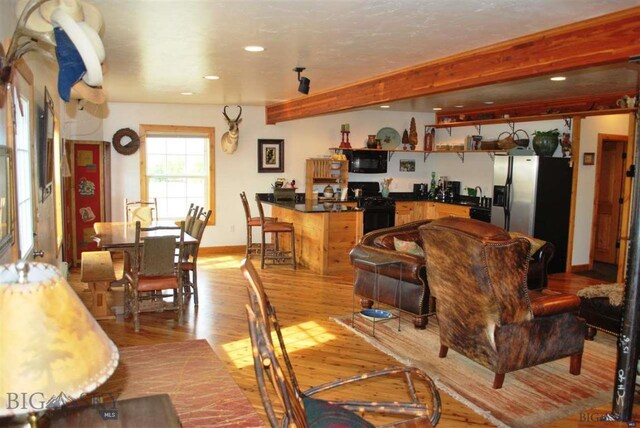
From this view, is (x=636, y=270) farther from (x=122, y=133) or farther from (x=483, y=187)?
(x=122, y=133)

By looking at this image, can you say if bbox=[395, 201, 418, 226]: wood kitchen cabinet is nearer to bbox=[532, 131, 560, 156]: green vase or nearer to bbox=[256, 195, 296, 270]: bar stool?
bbox=[256, 195, 296, 270]: bar stool

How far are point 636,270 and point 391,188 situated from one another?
23.5 ft

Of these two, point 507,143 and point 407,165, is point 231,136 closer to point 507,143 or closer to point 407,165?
point 407,165

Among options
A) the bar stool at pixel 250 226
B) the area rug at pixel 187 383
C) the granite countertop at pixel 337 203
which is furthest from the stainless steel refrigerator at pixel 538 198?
the area rug at pixel 187 383

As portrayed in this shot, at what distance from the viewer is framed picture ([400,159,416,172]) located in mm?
10148

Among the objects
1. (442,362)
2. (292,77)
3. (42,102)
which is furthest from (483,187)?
(42,102)

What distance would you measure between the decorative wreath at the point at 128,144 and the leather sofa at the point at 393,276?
14.9 ft

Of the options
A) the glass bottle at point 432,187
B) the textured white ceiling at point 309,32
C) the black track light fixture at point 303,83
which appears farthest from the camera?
the glass bottle at point 432,187

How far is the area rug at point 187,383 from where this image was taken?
121 inches

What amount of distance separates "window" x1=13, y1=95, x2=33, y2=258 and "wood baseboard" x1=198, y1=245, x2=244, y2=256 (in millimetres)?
5566

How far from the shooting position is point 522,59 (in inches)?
140

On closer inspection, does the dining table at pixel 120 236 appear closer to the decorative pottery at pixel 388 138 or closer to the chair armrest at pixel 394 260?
the chair armrest at pixel 394 260

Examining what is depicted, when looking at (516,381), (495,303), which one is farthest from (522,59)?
(516,381)

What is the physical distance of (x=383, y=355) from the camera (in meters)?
4.35
